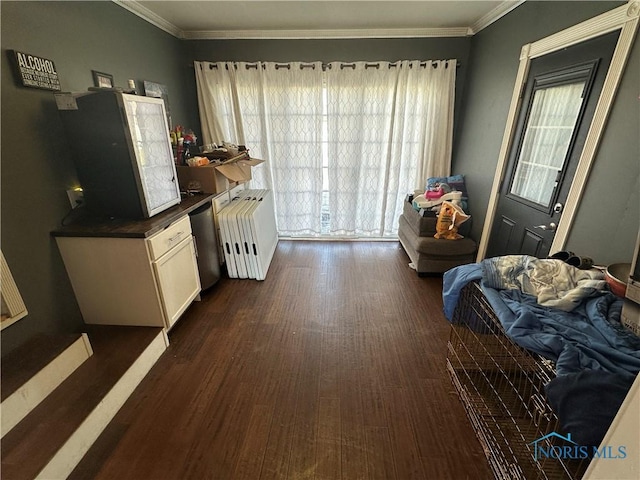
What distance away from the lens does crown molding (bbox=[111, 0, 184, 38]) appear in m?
2.39

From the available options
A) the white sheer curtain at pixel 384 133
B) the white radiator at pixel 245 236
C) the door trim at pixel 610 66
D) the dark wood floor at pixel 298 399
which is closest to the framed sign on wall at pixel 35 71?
the white radiator at pixel 245 236

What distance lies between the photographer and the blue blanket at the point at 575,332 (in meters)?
0.87

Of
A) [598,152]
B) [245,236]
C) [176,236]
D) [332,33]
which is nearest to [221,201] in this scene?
[245,236]

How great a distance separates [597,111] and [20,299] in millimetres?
3443

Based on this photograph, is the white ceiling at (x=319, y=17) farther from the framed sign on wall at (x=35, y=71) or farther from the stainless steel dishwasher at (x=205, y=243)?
the stainless steel dishwasher at (x=205, y=243)

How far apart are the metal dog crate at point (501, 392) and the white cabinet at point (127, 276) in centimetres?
192

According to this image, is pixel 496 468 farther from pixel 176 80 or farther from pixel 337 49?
pixel 176 80

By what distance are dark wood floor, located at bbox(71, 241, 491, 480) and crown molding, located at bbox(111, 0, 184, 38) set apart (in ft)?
8.46

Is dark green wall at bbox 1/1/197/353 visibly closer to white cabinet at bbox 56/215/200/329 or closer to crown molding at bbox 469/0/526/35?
white cabinet at bbox 56/215/200/329

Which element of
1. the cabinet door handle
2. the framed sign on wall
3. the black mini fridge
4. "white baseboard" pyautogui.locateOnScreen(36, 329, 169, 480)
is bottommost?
"white baseboard" pyautogui.locateOnScreen(36, 329, 169, 480)


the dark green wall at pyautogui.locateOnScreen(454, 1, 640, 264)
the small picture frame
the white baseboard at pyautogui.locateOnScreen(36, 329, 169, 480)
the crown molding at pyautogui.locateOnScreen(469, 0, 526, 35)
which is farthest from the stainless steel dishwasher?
the crown molding at pyautogui.locateOnScreen(469, 0, 526, 35)

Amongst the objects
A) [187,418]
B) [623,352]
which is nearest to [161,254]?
[187,418]

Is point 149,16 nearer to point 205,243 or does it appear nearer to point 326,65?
point 326,65

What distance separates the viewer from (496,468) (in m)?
1.31
